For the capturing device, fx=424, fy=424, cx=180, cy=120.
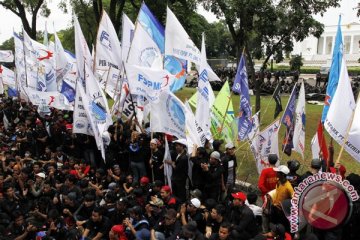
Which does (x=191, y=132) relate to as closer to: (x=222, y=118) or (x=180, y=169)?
(x=180, y=169)

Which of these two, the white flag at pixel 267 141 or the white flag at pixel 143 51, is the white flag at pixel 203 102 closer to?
the white flag at pixel 143 51

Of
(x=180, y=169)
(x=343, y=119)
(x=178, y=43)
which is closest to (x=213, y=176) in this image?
(x=180, y=169)

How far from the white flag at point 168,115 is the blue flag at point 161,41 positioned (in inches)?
60.4

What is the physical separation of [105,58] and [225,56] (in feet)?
199

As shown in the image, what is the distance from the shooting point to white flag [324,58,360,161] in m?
5.74

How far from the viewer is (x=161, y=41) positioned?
10.0 meters

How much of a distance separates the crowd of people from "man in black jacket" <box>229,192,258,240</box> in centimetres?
1

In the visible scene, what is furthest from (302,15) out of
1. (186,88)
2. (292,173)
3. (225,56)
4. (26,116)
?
(225,56)

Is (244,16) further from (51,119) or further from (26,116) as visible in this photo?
(26,116)

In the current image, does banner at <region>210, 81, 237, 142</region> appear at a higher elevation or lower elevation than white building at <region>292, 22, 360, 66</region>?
lower

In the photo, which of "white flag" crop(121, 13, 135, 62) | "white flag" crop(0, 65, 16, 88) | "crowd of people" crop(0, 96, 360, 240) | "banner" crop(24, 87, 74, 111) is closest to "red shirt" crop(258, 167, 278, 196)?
"crowd of people" crop(0, 96, 360, 240)

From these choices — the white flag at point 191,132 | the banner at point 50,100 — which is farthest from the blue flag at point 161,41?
the banner at point 50,100

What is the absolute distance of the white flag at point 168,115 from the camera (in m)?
7.89

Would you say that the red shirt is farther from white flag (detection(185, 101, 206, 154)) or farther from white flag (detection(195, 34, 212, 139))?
white flag (detection(195, 34, 212, 139))
